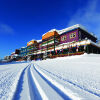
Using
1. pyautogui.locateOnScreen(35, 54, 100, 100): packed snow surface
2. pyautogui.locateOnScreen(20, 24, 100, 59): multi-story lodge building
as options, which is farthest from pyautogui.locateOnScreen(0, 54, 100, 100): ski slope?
pyautogui.locateOnScreen(20, 24, 100, 59): multi-story lodge building

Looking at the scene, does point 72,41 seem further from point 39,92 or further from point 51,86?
point 39,92

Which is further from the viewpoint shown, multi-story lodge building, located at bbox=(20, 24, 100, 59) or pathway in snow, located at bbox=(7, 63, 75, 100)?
multi-story lodge building, located at bbox=(20, 24, 100, 59)

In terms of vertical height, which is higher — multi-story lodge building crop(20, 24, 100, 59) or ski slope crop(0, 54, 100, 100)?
multi-story lodge building crop(20, 24, 100, 59)

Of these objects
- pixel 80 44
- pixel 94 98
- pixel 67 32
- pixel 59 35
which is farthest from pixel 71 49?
pixel 94 98

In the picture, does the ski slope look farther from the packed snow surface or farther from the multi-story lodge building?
the multi-story lodge building

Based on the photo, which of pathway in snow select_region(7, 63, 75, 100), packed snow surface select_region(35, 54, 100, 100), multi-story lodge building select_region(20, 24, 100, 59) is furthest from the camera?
multi-story lodge building select_region(20, 24, 100, 59)

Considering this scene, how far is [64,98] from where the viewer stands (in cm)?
142

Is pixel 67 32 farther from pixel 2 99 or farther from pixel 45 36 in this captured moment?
pixel 2 99

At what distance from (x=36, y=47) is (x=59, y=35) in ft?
52.4

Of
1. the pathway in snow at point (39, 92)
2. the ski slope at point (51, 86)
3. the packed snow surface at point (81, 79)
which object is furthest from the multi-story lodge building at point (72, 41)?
the pathway in snow at point (39, 92)

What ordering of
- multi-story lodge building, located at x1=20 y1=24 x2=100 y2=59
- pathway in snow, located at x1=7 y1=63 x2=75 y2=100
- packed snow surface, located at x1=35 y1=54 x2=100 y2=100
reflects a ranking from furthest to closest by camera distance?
multi-story lodge building, located at x1=20 y1=24 x2=100 y2=59, packed snow surface, located at x1=35 y1=54 x2=100 y2=100, pathway in snow, located at x1=7 y1=63 x2=75 y2=100

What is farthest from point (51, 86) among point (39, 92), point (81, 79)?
point (81, 79)

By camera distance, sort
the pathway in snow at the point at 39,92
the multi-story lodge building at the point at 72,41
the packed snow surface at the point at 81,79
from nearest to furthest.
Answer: the pathway in snow at the point at 39,92 < the packed snow surface at the point at 81,79 < the multi-story lodge building at the point at 72,41

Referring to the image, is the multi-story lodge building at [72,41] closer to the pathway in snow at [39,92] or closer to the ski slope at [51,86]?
the ski slope at [51,86]
